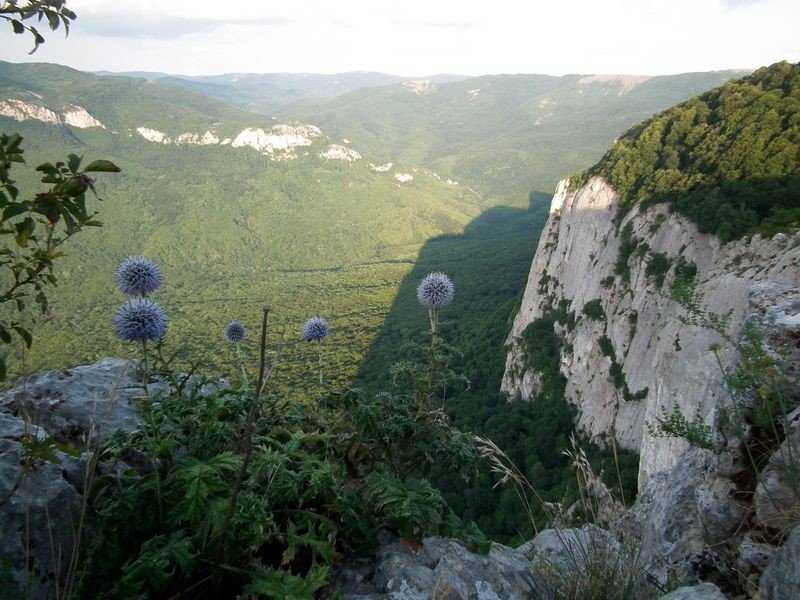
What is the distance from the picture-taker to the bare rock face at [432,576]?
8.98ft

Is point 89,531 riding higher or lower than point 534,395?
higher

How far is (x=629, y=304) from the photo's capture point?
31.6m

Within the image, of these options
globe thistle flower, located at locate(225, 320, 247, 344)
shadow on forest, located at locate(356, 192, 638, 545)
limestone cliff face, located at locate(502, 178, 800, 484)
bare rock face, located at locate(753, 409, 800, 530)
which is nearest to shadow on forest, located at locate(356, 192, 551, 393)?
shadow on forest, located at locate(356, 192, 638, 545)

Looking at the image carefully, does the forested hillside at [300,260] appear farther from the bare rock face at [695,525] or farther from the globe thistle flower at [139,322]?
the globe thistle flower at [139,322]

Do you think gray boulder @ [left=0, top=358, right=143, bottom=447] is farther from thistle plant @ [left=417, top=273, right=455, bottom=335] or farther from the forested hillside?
thistle plant @ [left=417, top=273, right=455, bottom=335]

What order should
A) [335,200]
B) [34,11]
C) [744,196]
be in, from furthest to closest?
[335,200] < [744,196] < [34,11]

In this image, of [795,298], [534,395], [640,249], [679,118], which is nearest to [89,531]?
[795,298]

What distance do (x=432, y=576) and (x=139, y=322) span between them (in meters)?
3.46

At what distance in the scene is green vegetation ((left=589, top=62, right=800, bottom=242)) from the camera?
24547 millimetres

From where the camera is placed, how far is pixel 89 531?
8.84 feet

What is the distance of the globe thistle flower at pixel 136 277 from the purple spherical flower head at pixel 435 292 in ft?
13.5

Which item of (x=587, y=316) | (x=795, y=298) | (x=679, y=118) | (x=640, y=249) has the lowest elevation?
(x=587, y=316)

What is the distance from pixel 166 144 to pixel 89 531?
227455 millimetres

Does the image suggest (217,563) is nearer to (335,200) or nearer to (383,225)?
(383,225)
